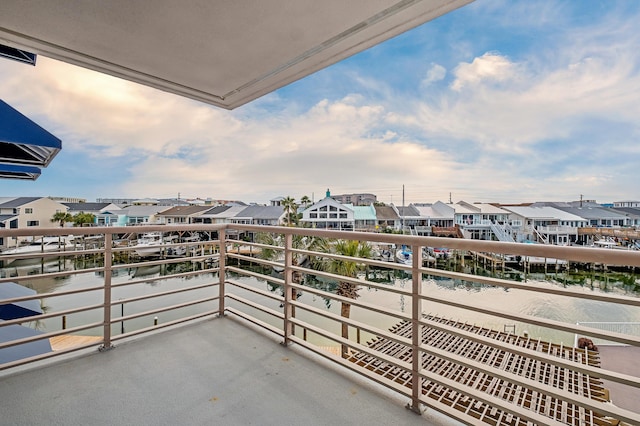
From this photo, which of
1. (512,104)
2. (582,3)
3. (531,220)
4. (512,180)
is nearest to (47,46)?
(582,3)

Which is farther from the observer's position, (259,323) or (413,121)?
(413,121)

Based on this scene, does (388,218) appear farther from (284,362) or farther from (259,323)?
(284,362)

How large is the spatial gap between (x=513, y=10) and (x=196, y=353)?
656 centimetres

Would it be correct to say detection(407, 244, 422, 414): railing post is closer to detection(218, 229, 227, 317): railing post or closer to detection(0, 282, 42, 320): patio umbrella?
detection(218, 229, 227, 317): railing post

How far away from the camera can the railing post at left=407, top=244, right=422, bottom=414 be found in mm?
1422

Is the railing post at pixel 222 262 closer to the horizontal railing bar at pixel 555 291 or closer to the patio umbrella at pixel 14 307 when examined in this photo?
the patio umbrella at pixel 14 307

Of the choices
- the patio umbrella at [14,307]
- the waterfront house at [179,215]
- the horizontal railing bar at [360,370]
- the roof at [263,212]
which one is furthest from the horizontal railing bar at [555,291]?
the roof at [263,212]

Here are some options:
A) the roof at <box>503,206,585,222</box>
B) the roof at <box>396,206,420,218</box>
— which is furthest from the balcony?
the roof at <box>396,206,420,218</box>

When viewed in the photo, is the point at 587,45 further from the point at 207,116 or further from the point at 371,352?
the point at 207,116

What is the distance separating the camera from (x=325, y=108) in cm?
1084

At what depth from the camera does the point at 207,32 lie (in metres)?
1.52

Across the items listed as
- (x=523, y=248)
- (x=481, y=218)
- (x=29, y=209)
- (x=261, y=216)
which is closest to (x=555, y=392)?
(x=523, y=248)

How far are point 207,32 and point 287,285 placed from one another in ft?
5.29

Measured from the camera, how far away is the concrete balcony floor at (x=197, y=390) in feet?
4.57
